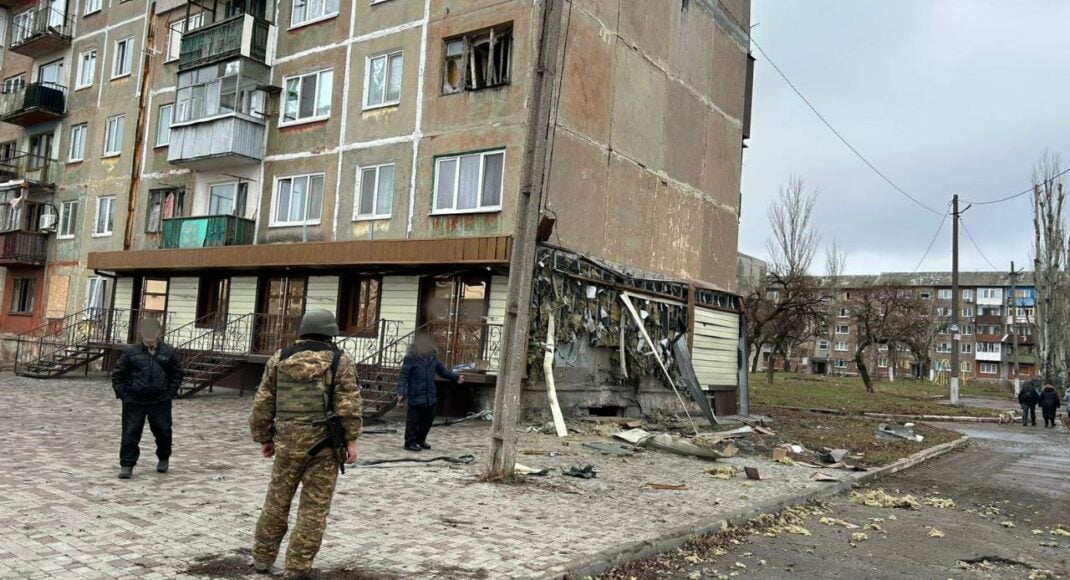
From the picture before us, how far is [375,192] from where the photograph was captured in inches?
750

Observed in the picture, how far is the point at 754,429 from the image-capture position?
650 inches

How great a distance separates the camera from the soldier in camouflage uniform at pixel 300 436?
4867mm

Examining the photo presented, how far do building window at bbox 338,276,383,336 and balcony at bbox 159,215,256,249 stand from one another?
381cm

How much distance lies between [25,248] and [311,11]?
15.9 metres

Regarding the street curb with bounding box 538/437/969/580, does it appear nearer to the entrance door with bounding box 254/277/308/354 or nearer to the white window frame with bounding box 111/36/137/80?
the entrance door with bounding box 254/277/308/354

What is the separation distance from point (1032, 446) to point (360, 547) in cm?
1811

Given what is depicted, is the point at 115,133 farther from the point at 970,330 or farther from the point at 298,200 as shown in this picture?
the point at 970,330

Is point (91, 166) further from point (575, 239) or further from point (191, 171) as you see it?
point (575, 239)

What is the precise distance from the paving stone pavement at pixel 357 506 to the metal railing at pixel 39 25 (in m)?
23.4

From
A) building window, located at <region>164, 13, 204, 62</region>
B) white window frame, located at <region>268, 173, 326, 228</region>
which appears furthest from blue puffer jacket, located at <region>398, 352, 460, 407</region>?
building window, located at <region>164, 13, 204, 62</region>

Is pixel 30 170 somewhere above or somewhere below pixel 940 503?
above

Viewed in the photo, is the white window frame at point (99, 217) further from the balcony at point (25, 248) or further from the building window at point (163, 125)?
the balcony at point (25, 248)

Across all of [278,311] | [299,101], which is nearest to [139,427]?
[278,311]

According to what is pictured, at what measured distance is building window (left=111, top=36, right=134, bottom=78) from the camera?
89.4ft
